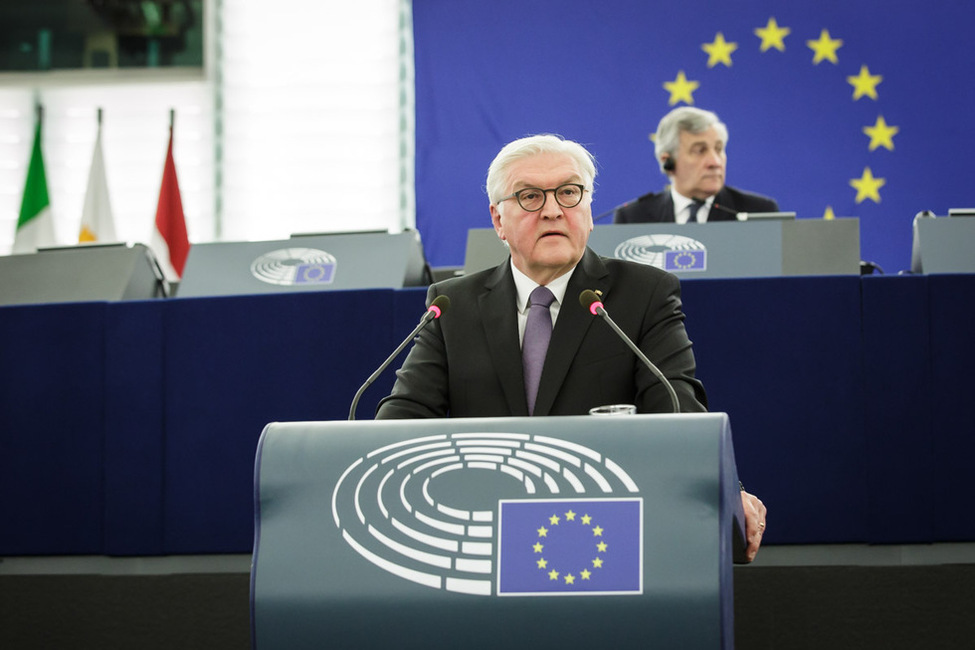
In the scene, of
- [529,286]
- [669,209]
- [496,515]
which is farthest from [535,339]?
[669,209]

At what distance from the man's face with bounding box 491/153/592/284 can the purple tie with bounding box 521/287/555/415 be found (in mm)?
70

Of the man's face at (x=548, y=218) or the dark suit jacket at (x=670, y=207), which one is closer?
the man's face at (x=548, y=218)

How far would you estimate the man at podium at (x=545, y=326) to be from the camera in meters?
2.06

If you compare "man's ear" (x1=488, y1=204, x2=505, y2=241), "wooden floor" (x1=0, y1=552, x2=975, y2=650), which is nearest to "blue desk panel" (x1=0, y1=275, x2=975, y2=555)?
"wooden floor" (x1=0, y1=552, x2=975, y2=650)

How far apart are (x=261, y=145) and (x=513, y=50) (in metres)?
1.58

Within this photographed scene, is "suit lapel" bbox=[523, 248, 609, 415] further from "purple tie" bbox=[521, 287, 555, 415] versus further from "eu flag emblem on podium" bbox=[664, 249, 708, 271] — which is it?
"eu flag emblem on podium" bbox=[664, 249, 708, 271]

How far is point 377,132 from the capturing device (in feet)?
20.0

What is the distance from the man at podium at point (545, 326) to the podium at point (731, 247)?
116cm

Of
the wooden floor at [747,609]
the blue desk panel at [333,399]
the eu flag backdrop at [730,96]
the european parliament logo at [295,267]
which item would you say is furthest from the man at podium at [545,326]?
the eu flag backdrop at [730,96]

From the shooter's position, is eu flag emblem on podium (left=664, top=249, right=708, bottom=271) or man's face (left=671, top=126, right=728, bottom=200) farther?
man's face (left=671, top=126, right=728, bottom=200)

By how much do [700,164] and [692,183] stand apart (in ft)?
0.26

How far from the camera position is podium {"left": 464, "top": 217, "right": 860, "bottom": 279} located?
3.34m

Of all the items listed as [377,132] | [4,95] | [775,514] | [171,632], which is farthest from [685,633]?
[4,95]

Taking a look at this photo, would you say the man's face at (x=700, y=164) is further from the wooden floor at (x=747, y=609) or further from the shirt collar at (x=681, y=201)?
the wooden floor at (x=747, y=609)
